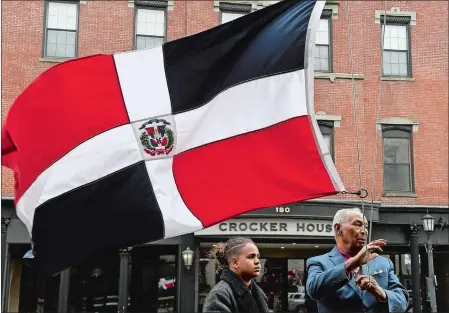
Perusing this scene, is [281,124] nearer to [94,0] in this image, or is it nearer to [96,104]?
[96,104]

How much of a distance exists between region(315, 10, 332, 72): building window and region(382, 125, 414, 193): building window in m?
2.43

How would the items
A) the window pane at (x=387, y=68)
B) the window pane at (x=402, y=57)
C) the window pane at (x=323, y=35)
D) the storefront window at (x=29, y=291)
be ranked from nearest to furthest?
1. the window pane at (x=323, y=35)
2. the storefront window at (x=29, y=291)
3. the window pane at (x=387, y=68)
4. the window pane at (x=402, y=57)

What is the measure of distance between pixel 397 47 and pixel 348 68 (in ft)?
6.67

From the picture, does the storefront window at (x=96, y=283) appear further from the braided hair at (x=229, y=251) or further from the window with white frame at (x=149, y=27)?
the braided hair at (x=229, y=251)

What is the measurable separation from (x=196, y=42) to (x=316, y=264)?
1.82 meters

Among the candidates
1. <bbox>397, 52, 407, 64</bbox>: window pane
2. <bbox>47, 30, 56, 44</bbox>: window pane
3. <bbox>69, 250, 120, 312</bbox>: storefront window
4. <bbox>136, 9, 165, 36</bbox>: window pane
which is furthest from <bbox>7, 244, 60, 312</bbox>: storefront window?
<bbox>397, 52, 407, 64</bbox>: window pane

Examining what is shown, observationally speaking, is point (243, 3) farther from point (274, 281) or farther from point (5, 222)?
point (5, 222)

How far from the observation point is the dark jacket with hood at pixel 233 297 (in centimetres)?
347

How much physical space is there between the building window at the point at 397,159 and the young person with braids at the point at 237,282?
14240mm

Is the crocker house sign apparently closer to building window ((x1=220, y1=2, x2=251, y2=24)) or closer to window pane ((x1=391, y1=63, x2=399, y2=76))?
window pane ((x1=391, y1=63, x2=399, y2=76))

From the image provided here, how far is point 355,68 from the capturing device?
1759 centimetres

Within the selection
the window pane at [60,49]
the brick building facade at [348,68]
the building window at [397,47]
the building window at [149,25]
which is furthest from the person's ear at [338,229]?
the building window at [397,47]

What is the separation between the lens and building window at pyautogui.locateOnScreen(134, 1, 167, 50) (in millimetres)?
17625

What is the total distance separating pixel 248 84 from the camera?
4.51m
